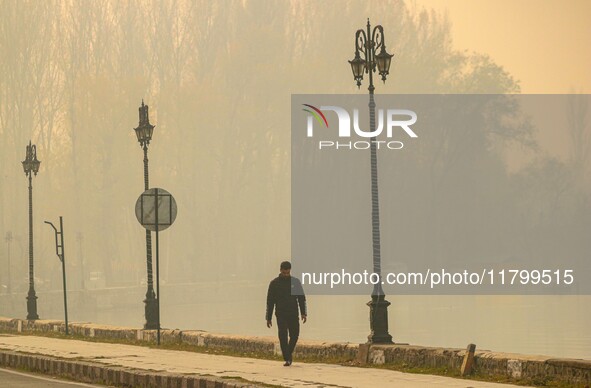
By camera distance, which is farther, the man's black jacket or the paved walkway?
the man's black jacket

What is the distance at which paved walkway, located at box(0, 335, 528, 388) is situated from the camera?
55.5ft

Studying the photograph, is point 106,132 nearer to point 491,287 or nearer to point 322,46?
point 322,46

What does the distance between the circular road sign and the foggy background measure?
57000mm

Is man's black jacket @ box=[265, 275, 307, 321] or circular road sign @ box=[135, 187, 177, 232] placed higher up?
circular road sign @ box=[135, 187, 177, 232]

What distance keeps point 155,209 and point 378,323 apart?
7.11 metres

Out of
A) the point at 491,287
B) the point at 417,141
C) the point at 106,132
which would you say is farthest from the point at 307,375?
the point at 491,287

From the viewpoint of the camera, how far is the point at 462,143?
264ft

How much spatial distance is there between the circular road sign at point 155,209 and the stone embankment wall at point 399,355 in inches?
97.4

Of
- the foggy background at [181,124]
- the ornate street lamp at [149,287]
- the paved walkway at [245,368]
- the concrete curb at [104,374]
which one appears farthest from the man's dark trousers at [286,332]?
the foggy background at [181,124]

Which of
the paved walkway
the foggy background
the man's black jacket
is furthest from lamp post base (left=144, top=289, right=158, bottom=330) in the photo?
the foggy background

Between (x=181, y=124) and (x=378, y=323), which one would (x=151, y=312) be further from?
(x=181, y=124)

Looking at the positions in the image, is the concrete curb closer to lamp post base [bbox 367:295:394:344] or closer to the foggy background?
lamp post base [bbox 367:295:394:344]

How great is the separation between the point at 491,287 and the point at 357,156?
30.7m

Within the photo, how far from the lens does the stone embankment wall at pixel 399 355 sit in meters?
16.0
